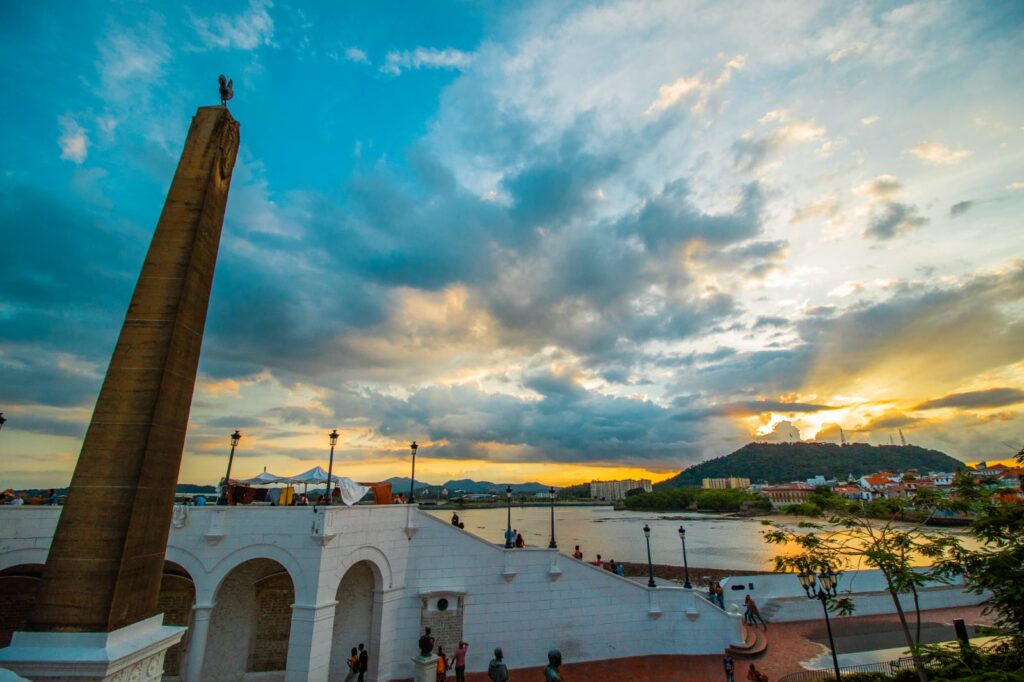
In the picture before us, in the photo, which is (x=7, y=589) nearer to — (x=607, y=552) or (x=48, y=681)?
(x=48, y=681)

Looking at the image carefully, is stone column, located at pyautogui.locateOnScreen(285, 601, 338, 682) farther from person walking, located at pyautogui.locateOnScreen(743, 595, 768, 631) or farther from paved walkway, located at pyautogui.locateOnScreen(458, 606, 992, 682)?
person walking, located at pyautogui.locateOnScreen(743, 595, 768, 631)

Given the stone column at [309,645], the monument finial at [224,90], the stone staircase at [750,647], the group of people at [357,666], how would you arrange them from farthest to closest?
the stone staircase at [750,647] → the group of people at [357,666] → the stone column at [309,645] → the monument finial at [224,90]

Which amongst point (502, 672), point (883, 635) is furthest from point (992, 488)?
point (883, 635)

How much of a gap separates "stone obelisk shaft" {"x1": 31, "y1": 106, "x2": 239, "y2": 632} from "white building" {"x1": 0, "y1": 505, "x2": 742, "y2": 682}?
9.22m

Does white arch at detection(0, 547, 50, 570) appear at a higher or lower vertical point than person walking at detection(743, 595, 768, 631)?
higher

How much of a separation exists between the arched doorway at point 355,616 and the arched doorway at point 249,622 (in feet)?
5.52

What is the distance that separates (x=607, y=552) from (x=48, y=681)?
2370 inches

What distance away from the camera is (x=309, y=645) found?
516 inches

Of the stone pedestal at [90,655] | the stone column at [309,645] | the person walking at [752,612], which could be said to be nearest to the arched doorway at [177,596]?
the stone column at [309,645]

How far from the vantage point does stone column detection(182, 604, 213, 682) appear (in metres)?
13.3

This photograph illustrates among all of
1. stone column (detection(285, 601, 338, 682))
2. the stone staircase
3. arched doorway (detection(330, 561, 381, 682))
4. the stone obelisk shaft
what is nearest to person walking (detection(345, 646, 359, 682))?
arched doorway (detection(330, 561, 381, 682))

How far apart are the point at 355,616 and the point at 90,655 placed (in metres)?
14.2

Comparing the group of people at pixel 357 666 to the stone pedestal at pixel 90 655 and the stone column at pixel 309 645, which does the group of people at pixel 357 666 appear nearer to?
the stone column at pixel 309 645

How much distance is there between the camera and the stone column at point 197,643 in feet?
43.8
